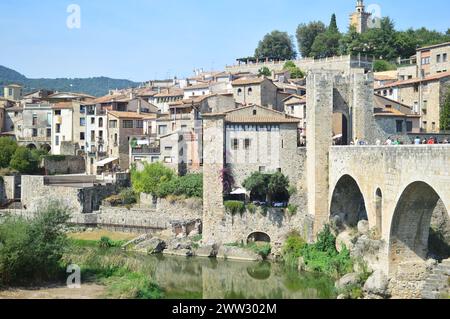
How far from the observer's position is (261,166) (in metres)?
40.6

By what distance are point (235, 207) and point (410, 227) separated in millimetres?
13306

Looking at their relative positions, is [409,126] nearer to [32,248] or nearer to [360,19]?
[32,248]

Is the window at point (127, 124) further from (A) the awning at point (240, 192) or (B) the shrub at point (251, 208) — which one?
(B) the shrub at point (251, 208)

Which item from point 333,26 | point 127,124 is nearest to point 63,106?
point 127,124

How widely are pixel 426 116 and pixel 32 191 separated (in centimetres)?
2953

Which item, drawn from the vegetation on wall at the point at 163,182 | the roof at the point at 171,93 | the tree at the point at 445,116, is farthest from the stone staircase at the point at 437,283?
the roof at the point at 171,93

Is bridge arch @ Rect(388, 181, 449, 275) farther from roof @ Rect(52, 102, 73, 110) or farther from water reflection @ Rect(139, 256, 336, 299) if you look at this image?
roof @ Rect(52, 102, 73, 110)

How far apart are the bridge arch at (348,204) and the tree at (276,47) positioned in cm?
5552

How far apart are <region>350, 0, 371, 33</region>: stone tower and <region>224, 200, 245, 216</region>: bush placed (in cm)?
6094

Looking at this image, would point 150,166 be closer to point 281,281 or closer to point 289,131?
point 289,131

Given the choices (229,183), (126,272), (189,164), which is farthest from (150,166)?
(126,272)

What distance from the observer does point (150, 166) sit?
47344mm

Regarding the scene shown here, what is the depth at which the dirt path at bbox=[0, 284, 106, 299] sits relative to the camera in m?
24.7

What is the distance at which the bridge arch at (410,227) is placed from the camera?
26016 millimetres
